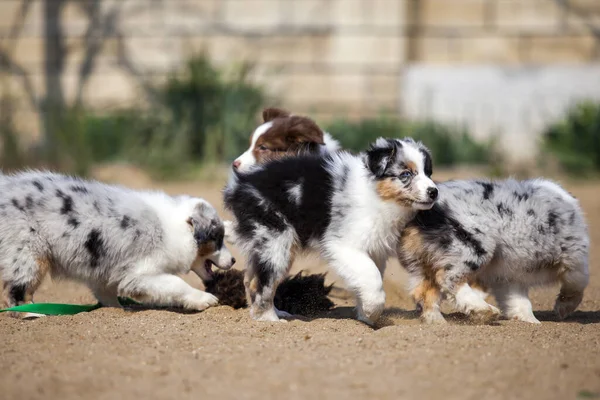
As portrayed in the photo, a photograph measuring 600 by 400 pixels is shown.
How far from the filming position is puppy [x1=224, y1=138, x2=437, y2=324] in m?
6.21

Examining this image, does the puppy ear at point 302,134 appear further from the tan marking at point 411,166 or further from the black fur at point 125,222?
the black fur at point 125,222

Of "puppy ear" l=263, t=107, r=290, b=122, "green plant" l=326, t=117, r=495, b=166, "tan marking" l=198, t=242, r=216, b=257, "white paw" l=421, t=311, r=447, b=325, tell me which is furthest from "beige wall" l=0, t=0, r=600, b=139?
"white paw" l=421, t=311, r=447, b=325

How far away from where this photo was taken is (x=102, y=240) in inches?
259

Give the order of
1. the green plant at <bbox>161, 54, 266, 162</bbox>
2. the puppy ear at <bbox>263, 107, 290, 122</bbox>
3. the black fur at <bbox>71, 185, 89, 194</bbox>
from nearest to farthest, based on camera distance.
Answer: the black fur at <bbox>71, 185, 89, 194</bbox> → the puppy ear at <bbox>263, 107, 290, 122</bbox> → the green plant at <bbox>161, 54, 266, 162</bbox>

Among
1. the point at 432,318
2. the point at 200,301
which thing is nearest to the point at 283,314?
the point at 200,301

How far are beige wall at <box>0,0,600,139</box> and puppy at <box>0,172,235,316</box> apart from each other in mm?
9720

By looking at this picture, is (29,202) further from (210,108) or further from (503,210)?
(210,108)

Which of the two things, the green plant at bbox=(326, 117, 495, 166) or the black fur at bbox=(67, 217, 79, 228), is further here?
the green plant at bbox=(326, 117, 495, 166)

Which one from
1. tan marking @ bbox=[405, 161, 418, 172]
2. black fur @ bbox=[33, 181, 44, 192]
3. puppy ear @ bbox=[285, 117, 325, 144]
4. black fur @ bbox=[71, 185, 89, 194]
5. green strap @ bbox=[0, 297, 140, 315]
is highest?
puppy ear @ bbox=[285, 117, 325, 144]

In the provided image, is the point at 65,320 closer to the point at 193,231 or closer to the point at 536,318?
the point at 193,231

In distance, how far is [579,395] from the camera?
4.41 meters

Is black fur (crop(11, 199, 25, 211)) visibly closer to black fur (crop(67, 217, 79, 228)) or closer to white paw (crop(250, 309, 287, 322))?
black fur (crop(67, 217, 79, 228))

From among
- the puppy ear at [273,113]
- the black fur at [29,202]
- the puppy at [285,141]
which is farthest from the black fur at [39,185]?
the puppy ear at [273,113]

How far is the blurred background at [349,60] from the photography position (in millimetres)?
16141
